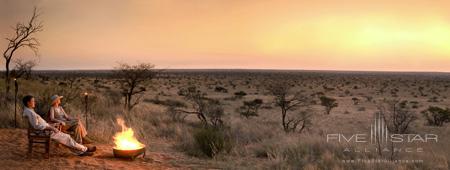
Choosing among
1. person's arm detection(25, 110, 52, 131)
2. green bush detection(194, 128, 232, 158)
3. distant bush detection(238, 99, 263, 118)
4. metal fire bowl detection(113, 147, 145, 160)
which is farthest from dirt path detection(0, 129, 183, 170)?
distant bush detection(238, 99, 263, 118)

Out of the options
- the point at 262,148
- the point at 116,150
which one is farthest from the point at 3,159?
the point at 262,148

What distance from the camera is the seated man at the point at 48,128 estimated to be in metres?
8.84

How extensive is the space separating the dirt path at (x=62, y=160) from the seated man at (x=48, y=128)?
0.17m

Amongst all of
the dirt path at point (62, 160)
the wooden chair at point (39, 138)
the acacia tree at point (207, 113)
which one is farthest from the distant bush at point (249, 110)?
the wooden chair at point (39, 138)

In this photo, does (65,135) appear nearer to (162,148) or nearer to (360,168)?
(162,148)

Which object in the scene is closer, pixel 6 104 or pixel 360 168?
pixel 360 168

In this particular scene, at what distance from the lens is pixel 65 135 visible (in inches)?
360

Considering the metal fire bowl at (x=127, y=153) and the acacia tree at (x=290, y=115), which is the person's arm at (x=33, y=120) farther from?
the acacia tree at (x=290, y=115)

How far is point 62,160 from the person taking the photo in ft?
29.1

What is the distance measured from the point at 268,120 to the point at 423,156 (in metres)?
11.6

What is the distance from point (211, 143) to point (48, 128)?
4.25 m

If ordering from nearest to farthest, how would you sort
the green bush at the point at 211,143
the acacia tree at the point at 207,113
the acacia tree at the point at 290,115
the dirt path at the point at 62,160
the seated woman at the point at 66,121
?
the dirt path at the point at 62,160 < the seated woman at the point at 66,121 < the green bush at the point at 211,143 < the acacia tree at the point at 207,113 < the acacia tree at the point at 290,115

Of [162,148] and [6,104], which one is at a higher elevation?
[6,104]

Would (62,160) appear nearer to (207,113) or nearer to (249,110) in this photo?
(207,113)
